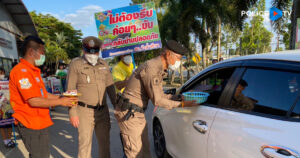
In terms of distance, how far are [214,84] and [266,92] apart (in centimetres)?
83

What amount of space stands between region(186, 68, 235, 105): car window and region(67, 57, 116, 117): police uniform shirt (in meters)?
1.20

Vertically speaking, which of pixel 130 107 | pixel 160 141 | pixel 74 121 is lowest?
pixel 160 141

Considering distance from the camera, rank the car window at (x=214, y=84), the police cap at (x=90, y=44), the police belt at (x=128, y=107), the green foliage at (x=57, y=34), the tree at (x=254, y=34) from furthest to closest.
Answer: the green foliage at (x=57, y=34) < the tree at (x=254, y=34) < the police cap at (x=90, y=44) < the police belt at (x=128, y=107) < the car window at (x=214, y=84)

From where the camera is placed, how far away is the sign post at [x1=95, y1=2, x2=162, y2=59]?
4.48m

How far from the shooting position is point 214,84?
239cm

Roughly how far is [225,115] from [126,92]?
3.56ft

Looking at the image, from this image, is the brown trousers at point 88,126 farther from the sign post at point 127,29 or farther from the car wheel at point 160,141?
the sign post at point 127,29

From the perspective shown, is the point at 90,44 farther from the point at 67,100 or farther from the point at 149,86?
the point at 149,86

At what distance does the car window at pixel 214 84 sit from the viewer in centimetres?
202

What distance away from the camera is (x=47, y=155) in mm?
2121

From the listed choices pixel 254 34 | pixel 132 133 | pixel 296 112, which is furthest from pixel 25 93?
pixel 254 34

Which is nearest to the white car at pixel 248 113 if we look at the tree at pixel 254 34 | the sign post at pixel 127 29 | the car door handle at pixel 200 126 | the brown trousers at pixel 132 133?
the car door handle at pixel 200 126

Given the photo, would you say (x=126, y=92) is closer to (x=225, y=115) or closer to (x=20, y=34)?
(x=225, y=115)

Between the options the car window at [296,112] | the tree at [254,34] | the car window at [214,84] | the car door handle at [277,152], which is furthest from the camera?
→ the tree at [254,34]
